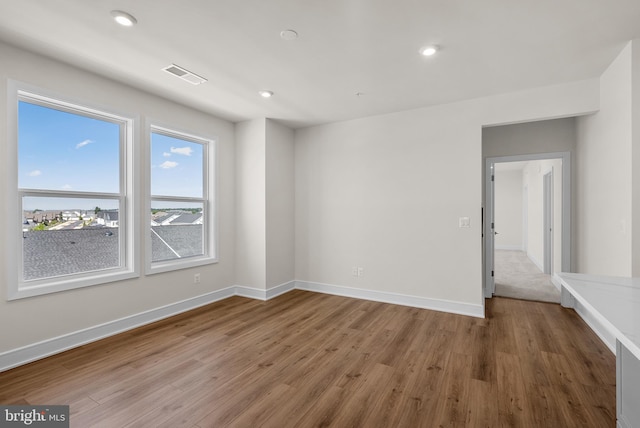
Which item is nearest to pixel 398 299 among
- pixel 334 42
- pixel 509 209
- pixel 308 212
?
pixel 308 212

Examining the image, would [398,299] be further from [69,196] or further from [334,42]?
[69,196]

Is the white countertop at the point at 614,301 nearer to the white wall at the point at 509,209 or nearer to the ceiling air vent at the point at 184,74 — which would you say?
the ceiling air vent at the point at 184,74

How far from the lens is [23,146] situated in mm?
2613

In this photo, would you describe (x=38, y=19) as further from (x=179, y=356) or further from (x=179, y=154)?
(x=179, y=356)

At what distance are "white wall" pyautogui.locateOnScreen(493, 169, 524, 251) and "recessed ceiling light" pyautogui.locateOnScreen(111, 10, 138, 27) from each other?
10.7 metres

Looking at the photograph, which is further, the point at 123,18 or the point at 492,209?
the point at 492,209

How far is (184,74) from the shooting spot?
2.99 meters

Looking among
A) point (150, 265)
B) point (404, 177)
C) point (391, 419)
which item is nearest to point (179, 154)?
point (150, 265)

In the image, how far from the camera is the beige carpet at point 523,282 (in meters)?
4.53

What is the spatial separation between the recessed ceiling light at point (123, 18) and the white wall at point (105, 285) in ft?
3.69

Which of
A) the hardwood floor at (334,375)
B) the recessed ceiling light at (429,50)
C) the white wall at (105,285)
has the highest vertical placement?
the recessed ceiling light at (429,50)

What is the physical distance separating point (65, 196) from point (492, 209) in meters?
5.32

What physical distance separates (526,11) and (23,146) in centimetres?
422

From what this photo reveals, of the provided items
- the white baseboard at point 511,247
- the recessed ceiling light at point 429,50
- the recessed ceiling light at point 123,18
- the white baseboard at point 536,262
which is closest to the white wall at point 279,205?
the recessed ceiling light at point 123,18
